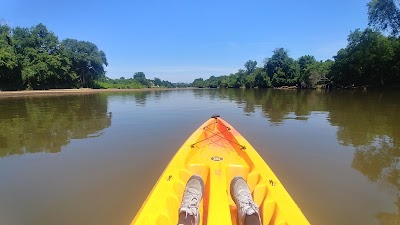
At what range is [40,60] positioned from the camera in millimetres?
51406

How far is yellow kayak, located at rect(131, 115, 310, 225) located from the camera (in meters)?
3.08

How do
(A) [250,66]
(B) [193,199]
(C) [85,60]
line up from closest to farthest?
(B) [193,199] < (C) [85,60] < (A) [250,66]

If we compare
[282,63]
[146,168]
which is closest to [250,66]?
[282,63]

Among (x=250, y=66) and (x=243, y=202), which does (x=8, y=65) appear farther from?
(x=250, y=66)

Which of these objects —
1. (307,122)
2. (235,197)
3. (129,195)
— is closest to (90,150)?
(129,195)

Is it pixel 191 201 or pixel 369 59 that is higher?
pixel 369 59

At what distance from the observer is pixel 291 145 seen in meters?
8.27

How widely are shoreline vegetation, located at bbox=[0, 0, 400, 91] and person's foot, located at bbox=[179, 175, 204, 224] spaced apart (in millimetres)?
42162

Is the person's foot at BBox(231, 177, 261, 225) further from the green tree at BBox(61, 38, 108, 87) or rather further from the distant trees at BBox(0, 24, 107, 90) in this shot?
the green tree at BBox(61, 38, 108, 87)

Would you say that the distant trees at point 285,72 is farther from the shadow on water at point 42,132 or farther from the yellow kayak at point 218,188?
the yellow kayak at point 218,188

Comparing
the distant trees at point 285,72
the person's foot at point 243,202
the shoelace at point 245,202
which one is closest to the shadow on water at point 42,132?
the person's foot at point 243,202

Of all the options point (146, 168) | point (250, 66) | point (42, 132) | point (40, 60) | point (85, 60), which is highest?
point (250, 66)

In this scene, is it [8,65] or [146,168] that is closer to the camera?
[146,168]

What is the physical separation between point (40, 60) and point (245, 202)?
57.6 m
